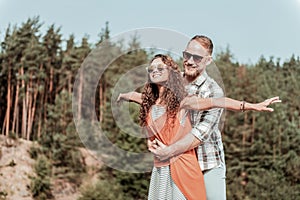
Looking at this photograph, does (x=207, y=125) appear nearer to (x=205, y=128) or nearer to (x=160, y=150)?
(x=205, y=128)

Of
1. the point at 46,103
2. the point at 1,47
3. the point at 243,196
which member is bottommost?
the point at 243,196

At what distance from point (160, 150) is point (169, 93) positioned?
145mm

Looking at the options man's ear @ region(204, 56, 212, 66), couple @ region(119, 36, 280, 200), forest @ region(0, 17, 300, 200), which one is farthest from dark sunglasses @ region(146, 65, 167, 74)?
forest @ region(0, 17, 300, 200)

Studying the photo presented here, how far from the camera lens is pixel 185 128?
1395mm

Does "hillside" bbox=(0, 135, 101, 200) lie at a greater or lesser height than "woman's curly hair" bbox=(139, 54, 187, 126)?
lesser

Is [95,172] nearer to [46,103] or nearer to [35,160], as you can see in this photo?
[35,160]

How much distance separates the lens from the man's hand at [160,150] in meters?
1.38

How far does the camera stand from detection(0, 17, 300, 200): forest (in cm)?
1019

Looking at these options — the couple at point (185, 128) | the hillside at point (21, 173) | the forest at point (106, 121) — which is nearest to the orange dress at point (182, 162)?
the couple at point (185, 128)

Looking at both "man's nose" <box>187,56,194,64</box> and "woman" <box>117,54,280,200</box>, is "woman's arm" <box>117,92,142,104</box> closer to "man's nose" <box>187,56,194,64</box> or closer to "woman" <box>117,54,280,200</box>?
"woman" <box>117,54,280,200</box>

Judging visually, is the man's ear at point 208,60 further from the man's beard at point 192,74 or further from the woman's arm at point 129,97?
the woman's arm at point 129,97

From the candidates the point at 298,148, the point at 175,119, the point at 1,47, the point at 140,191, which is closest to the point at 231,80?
the point at 298,148

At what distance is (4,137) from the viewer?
10906mm

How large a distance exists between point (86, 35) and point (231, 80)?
3.06 meters
